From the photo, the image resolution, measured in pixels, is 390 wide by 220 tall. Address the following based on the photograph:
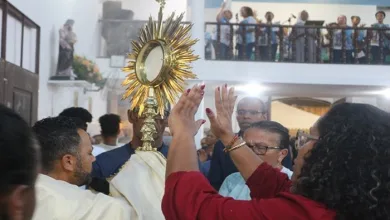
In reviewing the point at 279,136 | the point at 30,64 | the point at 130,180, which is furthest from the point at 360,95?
the point at 130,180

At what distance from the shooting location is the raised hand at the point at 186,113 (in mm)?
1850

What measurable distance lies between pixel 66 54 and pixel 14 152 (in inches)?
374

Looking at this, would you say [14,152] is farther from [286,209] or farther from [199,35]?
[199,35]

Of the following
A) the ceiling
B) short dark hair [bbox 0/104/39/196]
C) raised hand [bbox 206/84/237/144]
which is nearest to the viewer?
short dark hair [bbox 0/104/39/196]

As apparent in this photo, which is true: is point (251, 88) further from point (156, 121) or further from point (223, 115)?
point (223, 115)

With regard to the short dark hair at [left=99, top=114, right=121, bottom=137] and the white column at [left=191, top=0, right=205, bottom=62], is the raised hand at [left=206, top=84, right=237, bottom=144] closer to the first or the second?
the short dark hair at [left=99, top=114, right=121, bottom=137]

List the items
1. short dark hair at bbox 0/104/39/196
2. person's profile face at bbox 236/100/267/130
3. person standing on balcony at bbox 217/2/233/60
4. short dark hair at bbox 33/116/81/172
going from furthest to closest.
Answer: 1. person standing on balcony at bbox 217/2/233/60
2. person's profile face at bbox 236/100/267/130
3. short dark hair at bbox 33/116/81/172
4. short dark hair at bbox 0/104/39/196

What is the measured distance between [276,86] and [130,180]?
33.7ft

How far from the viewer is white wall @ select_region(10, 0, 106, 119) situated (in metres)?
9.12

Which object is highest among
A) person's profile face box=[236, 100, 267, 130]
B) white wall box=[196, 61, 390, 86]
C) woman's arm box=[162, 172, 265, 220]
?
white wall box=[196, 61, 390, 86]

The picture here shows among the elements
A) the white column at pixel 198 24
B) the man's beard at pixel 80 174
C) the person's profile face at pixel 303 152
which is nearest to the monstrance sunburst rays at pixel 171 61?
the man's beard at pixel 80 174

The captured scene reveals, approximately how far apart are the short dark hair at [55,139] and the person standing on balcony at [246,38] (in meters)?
9.34

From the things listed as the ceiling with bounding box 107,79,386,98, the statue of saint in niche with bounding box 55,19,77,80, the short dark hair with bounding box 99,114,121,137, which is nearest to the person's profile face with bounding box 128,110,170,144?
the short dark hair with bounding box 99,114,121,137

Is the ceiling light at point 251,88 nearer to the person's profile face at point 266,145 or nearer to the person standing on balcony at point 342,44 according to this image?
the person standing on balcony at point 342,44
